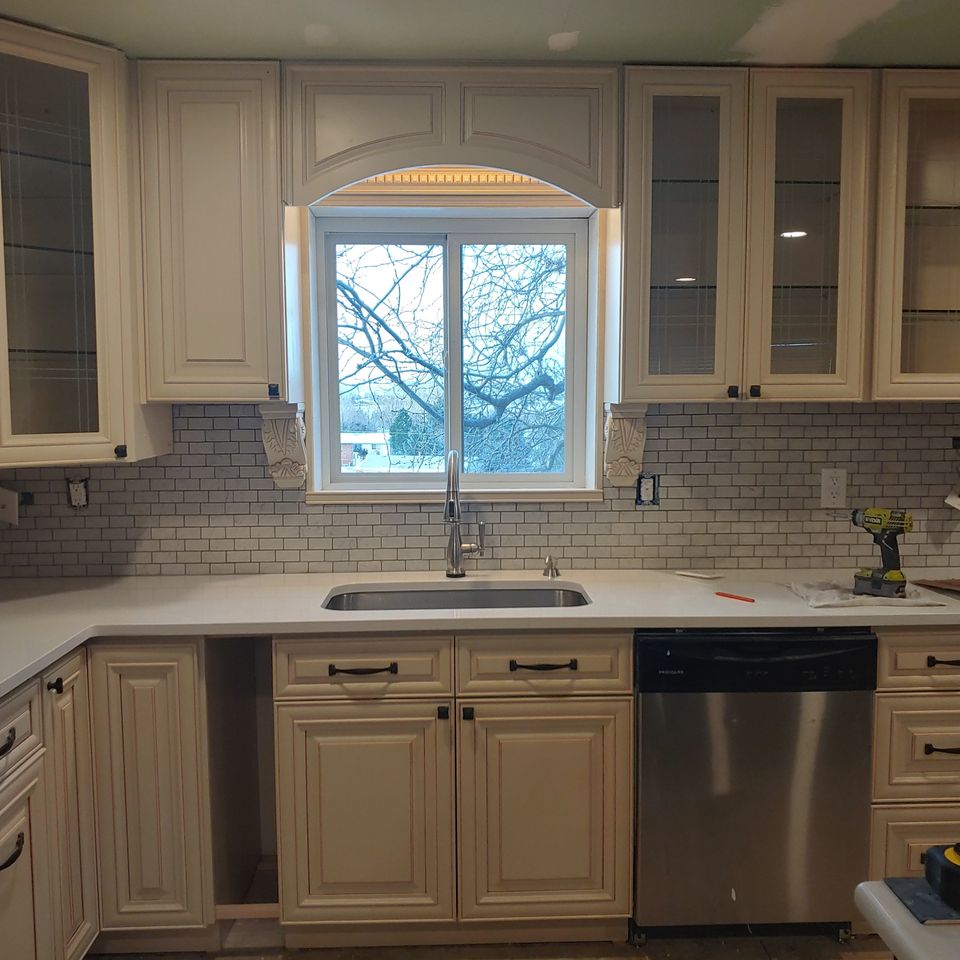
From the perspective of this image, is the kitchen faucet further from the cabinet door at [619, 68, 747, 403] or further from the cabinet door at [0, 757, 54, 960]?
the cabinet door at [0, 757, 54, 960]

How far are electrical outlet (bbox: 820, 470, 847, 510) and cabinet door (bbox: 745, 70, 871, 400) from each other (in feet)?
1.27

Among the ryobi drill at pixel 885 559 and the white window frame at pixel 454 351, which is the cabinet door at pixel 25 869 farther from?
the ryobi drill at pixel 885 559

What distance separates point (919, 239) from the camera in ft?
7.83

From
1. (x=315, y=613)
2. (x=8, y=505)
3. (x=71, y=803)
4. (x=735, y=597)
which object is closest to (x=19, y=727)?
(x=71, y=803)

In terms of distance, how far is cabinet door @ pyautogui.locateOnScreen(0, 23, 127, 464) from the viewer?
2080 mm

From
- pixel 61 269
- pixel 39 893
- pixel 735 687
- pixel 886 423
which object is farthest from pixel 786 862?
pixel 61 269

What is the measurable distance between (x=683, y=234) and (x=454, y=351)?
2.81 ft

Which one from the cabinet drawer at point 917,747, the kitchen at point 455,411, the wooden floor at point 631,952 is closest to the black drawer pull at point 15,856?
the kitchen at point 455,411

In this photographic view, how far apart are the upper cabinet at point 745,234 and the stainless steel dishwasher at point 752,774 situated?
78 cm

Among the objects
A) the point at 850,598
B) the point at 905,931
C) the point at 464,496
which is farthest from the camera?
the point at 464,496

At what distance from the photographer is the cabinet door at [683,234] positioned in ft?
7.66

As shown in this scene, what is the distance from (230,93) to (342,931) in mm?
2371

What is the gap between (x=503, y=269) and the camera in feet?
9.20

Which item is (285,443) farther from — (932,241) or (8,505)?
(932,241)
